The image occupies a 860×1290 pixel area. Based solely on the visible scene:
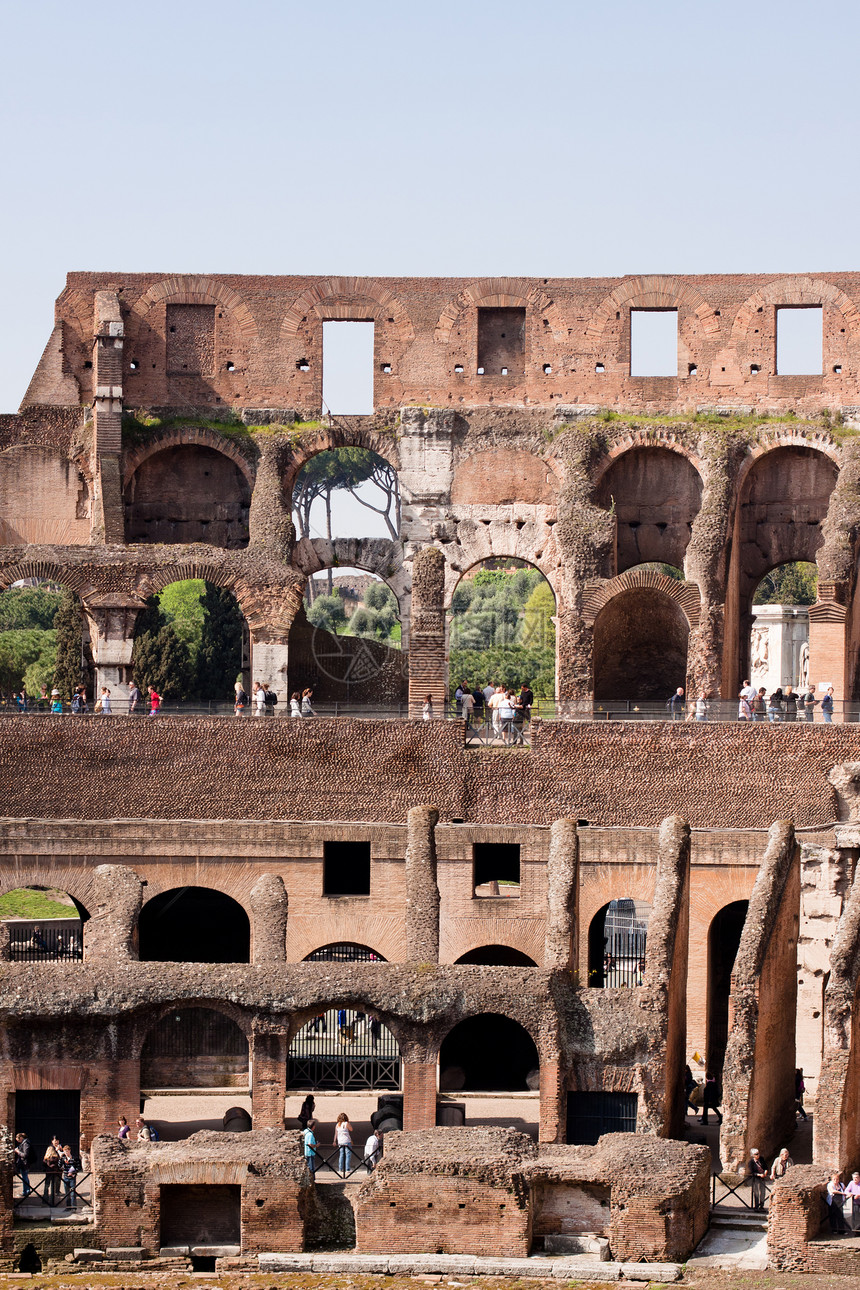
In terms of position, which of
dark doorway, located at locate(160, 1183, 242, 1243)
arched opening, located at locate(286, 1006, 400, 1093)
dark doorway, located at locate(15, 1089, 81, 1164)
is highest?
arched opening, located at locate(286, 1006, 400, 1093)

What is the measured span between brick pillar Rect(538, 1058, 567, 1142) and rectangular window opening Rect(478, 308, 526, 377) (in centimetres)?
1711

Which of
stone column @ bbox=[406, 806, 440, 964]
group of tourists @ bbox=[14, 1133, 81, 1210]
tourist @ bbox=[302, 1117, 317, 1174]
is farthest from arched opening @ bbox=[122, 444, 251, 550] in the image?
tourist @ bbox=[302, 1117, 317, 1174]

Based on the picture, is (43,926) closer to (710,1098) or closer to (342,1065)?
(342,1065)

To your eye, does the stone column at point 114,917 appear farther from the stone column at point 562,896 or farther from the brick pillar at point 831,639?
the brick pillar at point 831,639

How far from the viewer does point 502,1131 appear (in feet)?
84.8

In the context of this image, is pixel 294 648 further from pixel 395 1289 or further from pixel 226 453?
pixel 395 1289

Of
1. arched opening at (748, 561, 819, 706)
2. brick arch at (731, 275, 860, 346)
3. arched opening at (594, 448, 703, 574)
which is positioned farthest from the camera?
arched opening at (748, 561, 819, 706)

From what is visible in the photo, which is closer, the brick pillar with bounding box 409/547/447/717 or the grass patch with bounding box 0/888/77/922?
the brick pillar with bounding box 409/547/447/717

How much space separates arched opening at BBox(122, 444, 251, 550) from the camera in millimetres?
41781

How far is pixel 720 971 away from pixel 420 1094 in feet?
25.9

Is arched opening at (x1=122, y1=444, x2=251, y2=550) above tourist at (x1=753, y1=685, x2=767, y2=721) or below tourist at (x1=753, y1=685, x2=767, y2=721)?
above

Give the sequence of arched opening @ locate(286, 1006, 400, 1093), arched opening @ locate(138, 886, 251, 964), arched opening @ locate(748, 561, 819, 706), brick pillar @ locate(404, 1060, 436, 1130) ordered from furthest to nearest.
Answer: arched opening @ locate(748, 561, 819, 706)
arched opening @ locate(138, 886, 251, 964)
arched opening @ locate(286, 1006, 400, 1093)
brick pillar @ locate(404, 1060, 436, 1130)

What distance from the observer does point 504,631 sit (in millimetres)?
73562

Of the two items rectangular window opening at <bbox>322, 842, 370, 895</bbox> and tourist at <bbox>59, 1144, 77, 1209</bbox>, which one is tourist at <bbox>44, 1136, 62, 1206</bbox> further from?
rectangular window opening at <bbox>322, 842, 370, 895</bbox>
